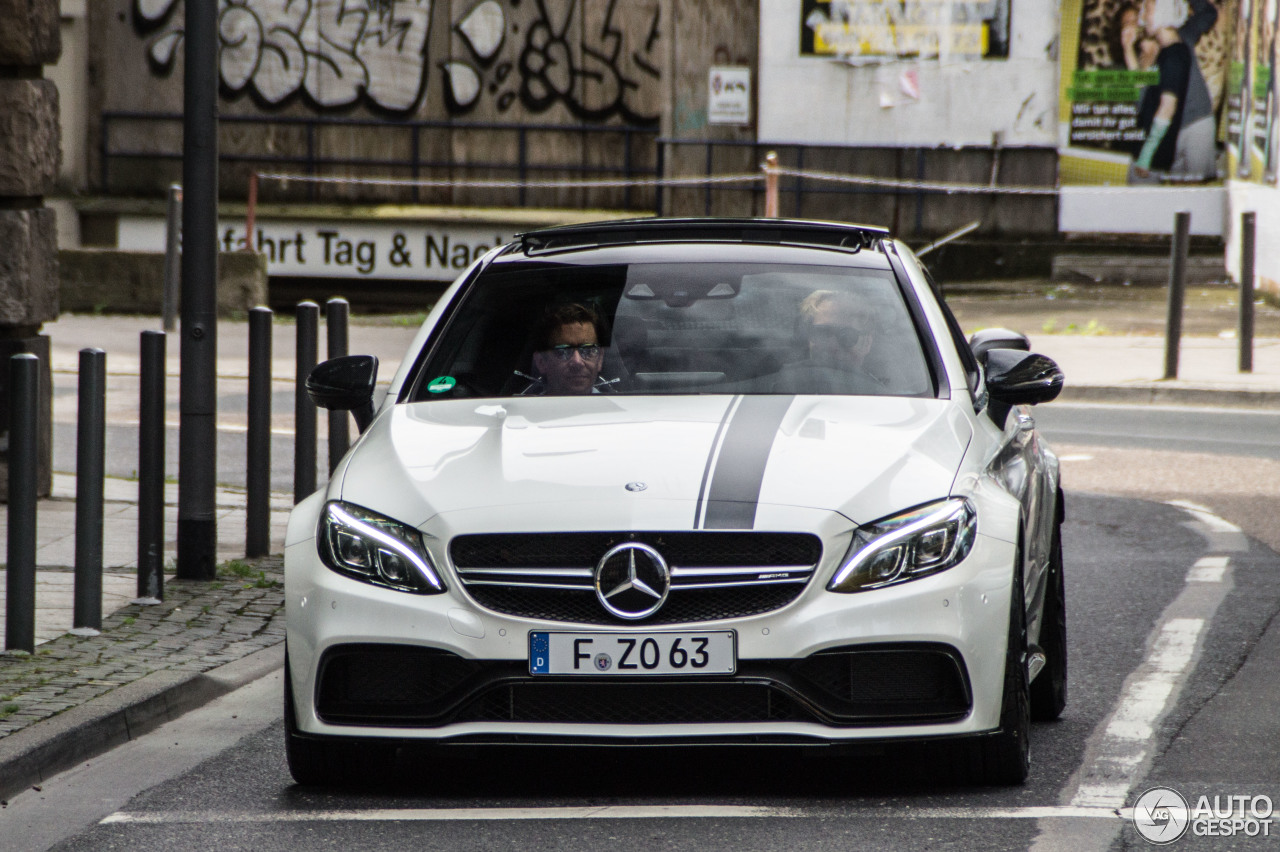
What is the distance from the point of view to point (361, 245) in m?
25.0

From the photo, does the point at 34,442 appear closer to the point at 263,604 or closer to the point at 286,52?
the point at 263,604

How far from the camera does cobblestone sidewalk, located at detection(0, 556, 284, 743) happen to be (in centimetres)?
588

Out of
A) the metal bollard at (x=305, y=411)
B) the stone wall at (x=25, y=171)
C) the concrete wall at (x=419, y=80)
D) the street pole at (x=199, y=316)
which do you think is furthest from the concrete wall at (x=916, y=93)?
the street pole at (x=199, y=316)

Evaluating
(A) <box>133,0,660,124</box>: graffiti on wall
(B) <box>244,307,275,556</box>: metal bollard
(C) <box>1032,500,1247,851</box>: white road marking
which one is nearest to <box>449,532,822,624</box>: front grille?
(C) <box>1032,500,1247,851</box>: white road marking

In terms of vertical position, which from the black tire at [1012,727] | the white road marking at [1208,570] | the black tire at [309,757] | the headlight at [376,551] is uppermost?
the headlight at [376,551]

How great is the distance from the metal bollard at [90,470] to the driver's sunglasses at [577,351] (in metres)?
1.71

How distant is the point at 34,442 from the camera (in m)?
6.35

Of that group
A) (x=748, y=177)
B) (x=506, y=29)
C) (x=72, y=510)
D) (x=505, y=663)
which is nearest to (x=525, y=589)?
(x=505, y=663)

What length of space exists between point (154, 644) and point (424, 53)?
64.3 feet

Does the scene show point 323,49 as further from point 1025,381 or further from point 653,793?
point 653,793

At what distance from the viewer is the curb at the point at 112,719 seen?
5.25m

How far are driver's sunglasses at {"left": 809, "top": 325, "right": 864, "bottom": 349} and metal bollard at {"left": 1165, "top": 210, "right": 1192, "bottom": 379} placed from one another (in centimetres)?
1060

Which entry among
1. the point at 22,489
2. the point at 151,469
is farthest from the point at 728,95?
the point at 22,489

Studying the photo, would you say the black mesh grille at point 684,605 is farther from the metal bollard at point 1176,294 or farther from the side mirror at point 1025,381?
the metal bollard at point 1176,294
